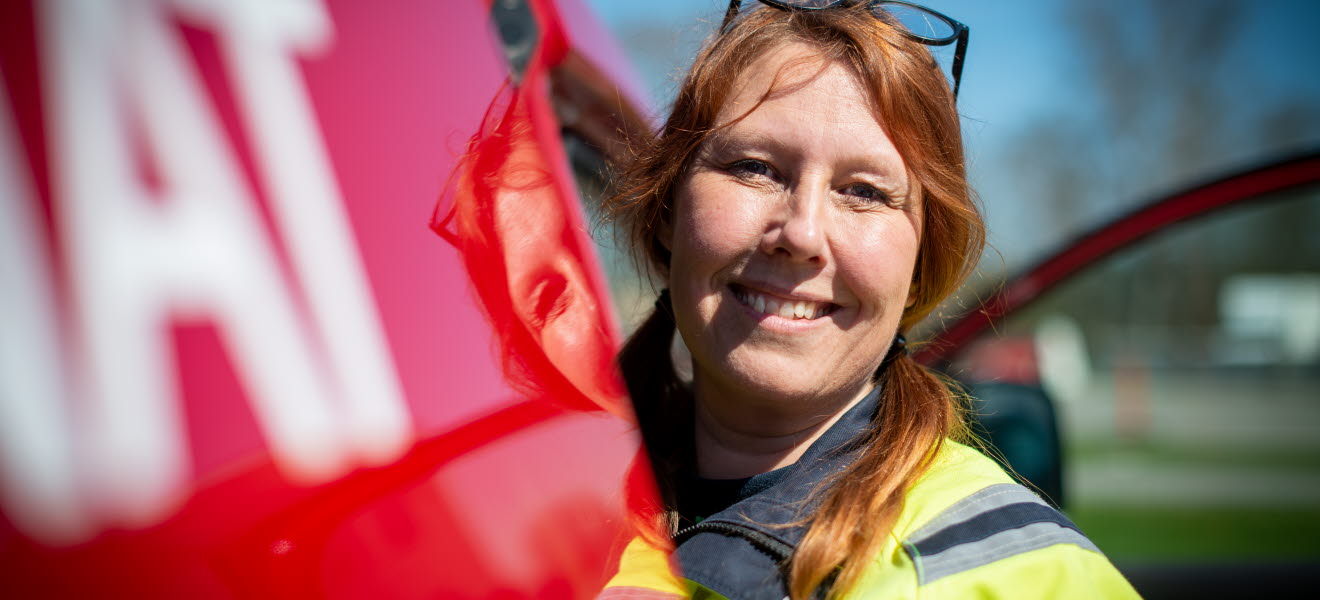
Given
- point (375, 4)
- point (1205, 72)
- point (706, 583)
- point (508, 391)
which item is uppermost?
point (375, 4)

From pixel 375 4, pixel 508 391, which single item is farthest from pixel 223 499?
pixel 375 4

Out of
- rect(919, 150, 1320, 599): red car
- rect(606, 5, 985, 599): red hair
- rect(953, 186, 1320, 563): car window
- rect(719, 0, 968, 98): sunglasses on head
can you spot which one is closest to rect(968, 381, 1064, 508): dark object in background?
rect(919, 150, 1320, 599): red car

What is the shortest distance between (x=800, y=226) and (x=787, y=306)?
0.40 ft

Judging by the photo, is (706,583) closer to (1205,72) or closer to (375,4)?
(375,4)

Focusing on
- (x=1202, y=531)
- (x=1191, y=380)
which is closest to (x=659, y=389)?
(x=1202, y=531)

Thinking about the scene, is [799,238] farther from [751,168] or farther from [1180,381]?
[1180,381]

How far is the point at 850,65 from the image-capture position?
4.48 ft

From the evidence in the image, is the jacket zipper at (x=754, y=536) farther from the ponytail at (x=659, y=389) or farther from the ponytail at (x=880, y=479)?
the ponytail at (x=659, y=389)

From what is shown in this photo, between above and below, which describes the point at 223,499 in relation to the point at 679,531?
above

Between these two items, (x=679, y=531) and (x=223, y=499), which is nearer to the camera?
(x=223, y=499)

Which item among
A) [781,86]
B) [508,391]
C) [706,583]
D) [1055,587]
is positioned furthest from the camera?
[781,86]

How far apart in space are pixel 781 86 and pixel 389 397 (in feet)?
2.66

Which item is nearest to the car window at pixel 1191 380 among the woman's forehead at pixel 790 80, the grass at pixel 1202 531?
the grass at pixel 1202 531

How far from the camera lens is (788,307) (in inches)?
52.6
